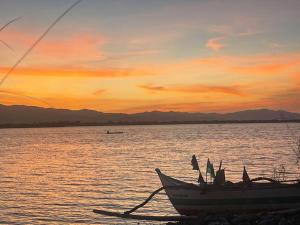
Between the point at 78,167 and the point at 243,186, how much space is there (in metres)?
41.1

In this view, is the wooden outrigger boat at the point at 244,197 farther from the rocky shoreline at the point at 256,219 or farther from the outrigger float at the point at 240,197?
the rocky shoreline at the point at 256,219

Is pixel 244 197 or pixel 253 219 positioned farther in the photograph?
pixel 244 197

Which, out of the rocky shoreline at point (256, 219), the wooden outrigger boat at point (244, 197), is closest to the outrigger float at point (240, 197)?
the wooden outrigger boat at point (244, 197)

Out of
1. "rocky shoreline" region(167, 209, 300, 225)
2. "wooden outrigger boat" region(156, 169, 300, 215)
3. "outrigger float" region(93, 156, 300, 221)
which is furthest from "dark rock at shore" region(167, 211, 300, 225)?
"wooden outrigger boat" region(156, 169, 300, 215)

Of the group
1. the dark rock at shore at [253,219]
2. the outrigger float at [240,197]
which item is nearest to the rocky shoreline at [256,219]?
the dark rock at shore at [253,219]

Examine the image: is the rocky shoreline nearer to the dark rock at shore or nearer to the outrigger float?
the dark rock at shore

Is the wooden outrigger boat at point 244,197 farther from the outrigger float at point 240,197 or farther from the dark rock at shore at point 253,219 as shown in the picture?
the dark rock at shore at point 253,219

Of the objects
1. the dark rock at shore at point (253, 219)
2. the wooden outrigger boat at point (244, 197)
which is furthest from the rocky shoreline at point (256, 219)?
the wooden outrigger boat at point (244, 197)

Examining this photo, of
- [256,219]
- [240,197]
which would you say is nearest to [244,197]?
[240,197]

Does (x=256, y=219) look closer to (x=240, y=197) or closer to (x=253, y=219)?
(x=253, y=219)

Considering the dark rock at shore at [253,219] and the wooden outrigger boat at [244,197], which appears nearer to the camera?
the dark rock at shore at [253,219]

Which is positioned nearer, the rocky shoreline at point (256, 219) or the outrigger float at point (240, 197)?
the rocky shoreline at point (256, 219)

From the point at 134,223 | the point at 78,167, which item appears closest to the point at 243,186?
the point at 134,223

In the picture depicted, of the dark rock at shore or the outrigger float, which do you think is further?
the outrigger float
